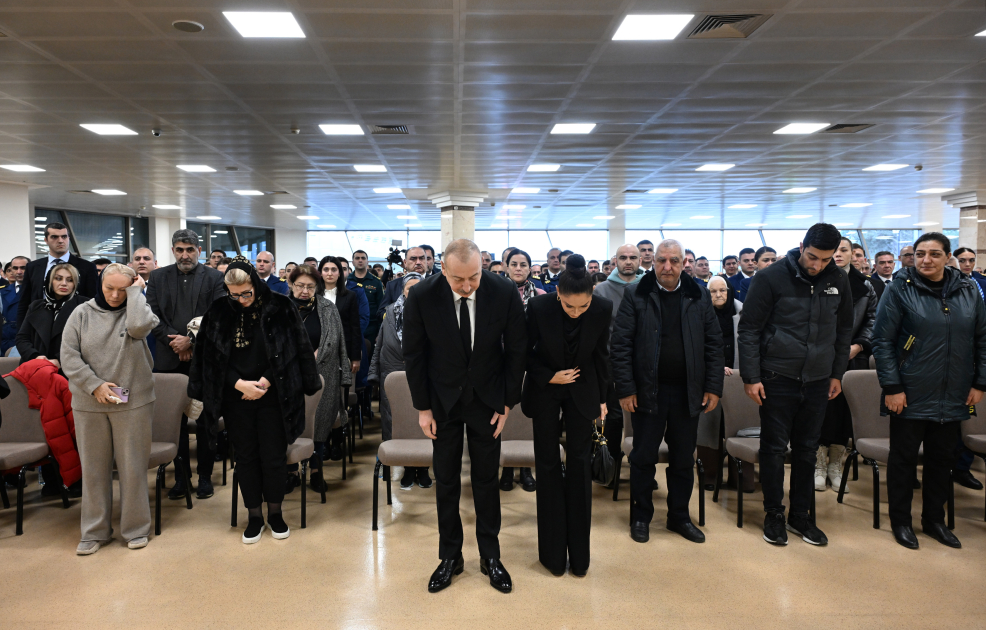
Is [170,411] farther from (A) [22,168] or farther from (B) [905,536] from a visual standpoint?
(A) [22,168]

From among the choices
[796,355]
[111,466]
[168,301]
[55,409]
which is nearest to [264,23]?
[168,301]

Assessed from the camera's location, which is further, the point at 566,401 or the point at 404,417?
the point at 404,417

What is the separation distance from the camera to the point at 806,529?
339 cm

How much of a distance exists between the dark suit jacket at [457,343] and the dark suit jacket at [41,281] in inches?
115

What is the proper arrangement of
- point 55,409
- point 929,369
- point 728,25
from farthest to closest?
point 728,25 → point 55,409 → point 929,369

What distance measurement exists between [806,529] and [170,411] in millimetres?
3817

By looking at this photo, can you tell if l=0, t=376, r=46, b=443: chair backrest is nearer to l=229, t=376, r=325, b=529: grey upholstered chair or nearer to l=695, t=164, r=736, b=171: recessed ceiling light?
l=229, t=376, r=325, b=529: grey upholstered chair

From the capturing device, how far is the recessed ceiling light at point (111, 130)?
7098 mm

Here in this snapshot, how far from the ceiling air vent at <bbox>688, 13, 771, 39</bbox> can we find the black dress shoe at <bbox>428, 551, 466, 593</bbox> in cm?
383

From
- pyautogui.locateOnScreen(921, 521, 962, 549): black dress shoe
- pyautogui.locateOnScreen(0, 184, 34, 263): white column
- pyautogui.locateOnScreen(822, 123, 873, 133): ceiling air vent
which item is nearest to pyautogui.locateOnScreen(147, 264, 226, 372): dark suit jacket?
pyautogui.locateOnScreen(921, 521, 962, 549): black dress shoe

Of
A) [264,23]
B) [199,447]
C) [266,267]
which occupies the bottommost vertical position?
[199,447]

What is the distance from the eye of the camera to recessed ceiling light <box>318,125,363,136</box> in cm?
712

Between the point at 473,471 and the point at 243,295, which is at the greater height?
the point at 243,295

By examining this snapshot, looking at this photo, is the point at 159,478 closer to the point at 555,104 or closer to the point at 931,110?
the point at 555,104
